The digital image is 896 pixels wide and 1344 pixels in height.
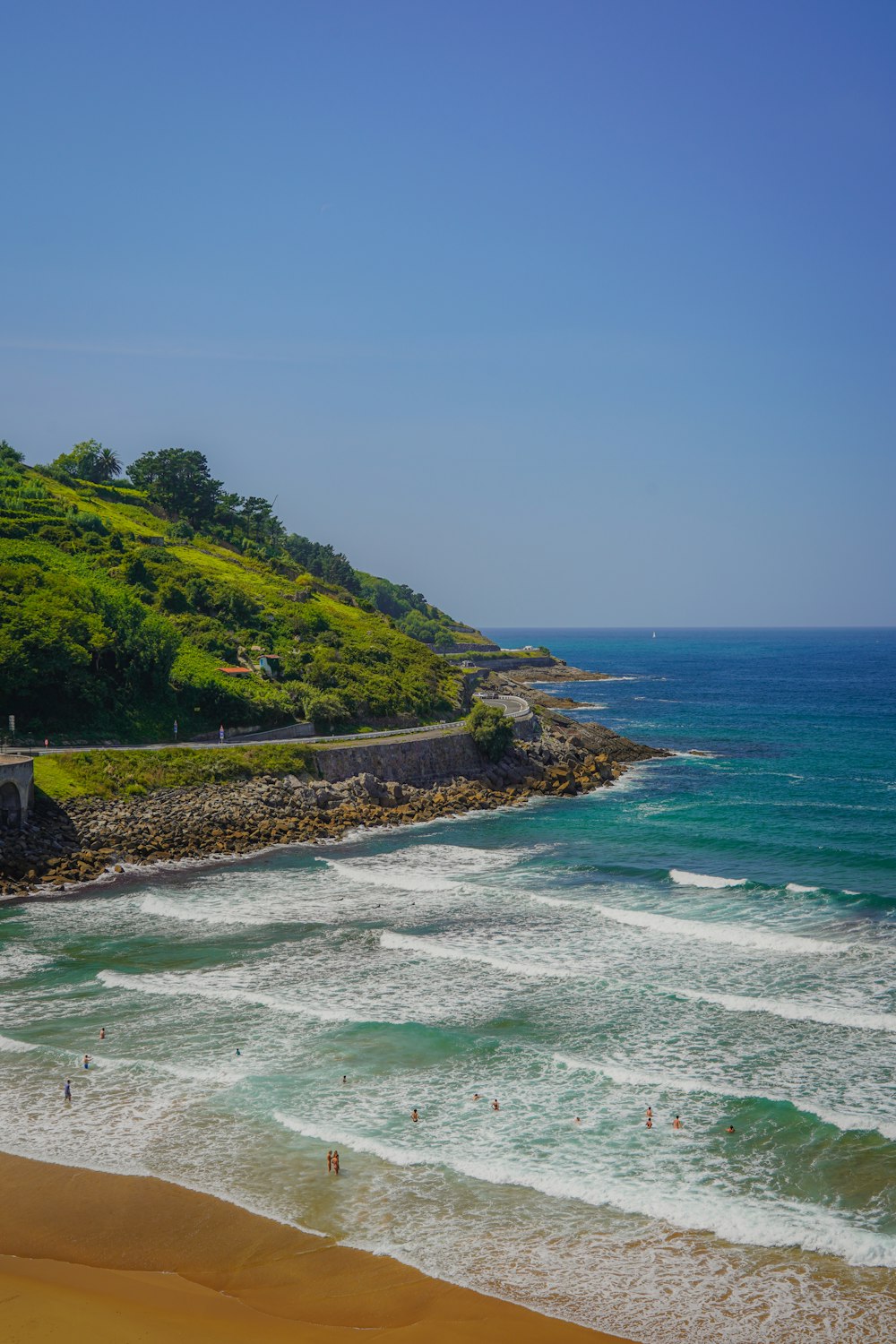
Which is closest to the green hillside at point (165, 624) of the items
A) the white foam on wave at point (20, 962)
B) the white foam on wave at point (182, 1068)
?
the white foam on wave at point (20, 962)

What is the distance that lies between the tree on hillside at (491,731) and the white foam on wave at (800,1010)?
35.3 m

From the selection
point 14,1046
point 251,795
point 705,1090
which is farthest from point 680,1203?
point 251,795

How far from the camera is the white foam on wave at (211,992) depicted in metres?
31.8

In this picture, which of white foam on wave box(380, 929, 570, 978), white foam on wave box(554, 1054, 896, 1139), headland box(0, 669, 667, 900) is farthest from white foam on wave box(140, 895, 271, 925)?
white foam on wave box(554, 1054, 896, 1139)

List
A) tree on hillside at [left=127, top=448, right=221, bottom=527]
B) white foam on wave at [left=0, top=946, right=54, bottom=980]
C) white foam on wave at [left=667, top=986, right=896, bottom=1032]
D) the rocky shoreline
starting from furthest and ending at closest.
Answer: tree on hillside at [left=127, top=448, right=221, bottom=527] < the rocky shoreline < white foam on wave at [left=0, top=946, right=54, bottom=980] < white foam on wave at [left=667, top=986, right=896, bottom=1032]

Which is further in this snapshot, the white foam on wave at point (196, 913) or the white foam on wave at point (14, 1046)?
the white foam on wave at point (196, 913)

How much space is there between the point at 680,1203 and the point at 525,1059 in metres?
7.21

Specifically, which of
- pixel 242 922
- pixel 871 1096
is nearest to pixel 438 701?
pixel 242 922

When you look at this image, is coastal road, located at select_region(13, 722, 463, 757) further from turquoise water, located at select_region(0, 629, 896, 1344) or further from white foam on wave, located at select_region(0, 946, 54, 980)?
white foam on wave, located at select_region(0, 946, 54, 980)

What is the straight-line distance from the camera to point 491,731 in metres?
67.8

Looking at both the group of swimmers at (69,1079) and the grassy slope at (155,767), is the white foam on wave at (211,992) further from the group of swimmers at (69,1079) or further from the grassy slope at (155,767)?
the grassy slope at (155,767)

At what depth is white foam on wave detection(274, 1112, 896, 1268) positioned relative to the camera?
20.7 metres

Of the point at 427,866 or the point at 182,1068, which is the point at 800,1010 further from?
the point at 427,866

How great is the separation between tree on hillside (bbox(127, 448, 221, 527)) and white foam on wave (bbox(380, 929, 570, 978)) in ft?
280
